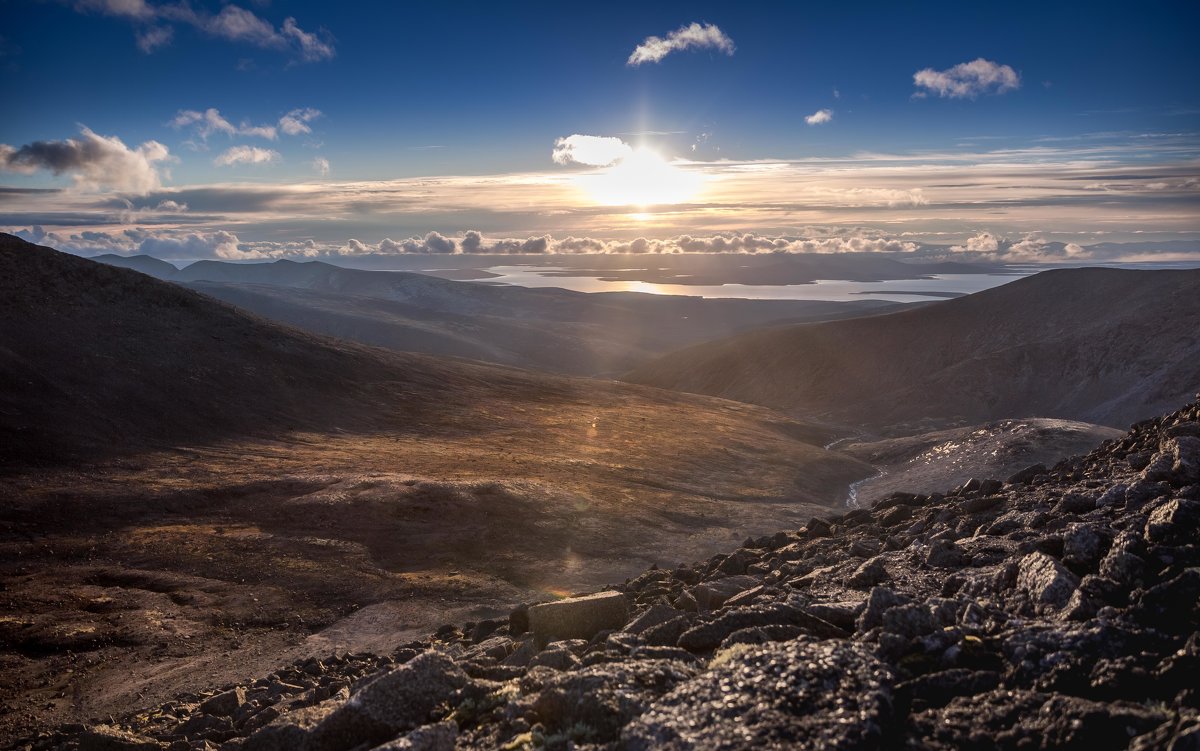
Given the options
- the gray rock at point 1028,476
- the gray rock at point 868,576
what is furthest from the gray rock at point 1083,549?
the gray rock at point 1028,476

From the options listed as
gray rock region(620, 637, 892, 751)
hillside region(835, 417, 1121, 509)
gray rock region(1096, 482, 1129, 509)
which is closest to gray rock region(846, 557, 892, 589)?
gray rock region(1096, 482, 1129, 509)

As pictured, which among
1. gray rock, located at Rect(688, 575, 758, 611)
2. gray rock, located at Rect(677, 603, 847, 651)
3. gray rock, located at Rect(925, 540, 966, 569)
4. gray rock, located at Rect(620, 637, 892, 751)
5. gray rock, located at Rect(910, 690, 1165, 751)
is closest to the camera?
gray rock, located at Rect(910, 690, 1165, 751)

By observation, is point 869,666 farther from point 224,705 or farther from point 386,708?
point 224,705

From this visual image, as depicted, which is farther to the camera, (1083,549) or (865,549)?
(865,549)

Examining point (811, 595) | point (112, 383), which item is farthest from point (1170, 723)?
point (112, 383)

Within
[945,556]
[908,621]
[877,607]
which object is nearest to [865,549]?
[945,556]

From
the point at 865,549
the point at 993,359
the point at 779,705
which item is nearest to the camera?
the point at 779,705

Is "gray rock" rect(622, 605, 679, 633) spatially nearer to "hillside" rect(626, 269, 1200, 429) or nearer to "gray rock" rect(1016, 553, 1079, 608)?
"gray rock" rect(1016, 553, 1079, 608)
